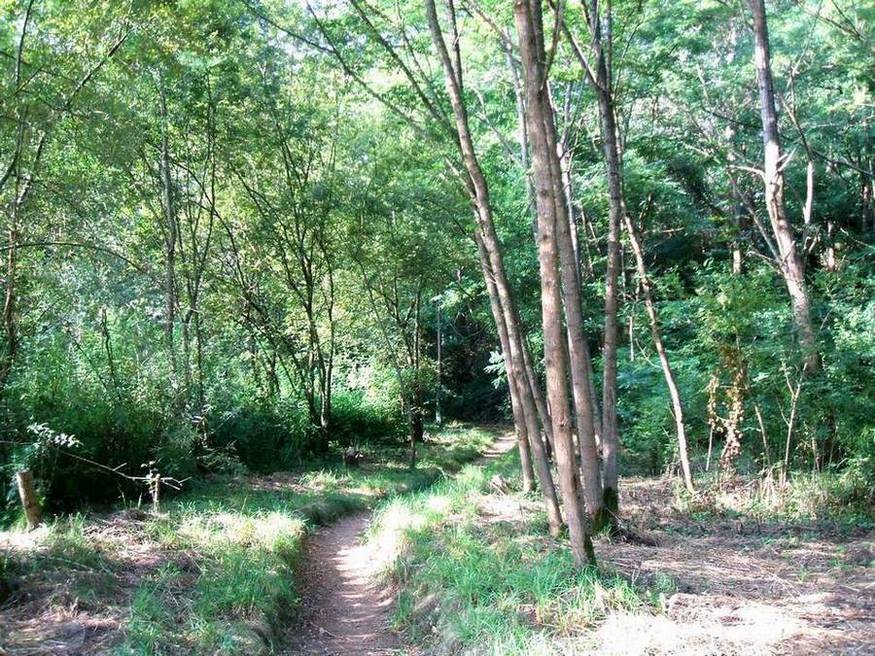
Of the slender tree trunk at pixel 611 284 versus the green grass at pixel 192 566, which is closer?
the green grass at pixel 192 566

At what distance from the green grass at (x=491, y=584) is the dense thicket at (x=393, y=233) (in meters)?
0.63

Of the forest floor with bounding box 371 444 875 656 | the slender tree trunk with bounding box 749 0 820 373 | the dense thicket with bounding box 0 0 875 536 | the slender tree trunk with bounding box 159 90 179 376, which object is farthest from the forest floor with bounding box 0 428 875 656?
the slender tree trunk with bounding box 749 0 820 373

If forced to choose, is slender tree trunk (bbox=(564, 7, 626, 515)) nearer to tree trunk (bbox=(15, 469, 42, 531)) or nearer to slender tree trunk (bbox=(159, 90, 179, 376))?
tree trunk (bbox=(15, 469, 42, 531))

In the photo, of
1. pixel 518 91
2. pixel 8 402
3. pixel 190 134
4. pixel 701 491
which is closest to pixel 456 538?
pixel 701 491

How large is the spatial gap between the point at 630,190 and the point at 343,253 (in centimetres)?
632

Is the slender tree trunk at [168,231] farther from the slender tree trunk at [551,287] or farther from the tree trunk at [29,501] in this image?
the slender tree trunk at [551,287]

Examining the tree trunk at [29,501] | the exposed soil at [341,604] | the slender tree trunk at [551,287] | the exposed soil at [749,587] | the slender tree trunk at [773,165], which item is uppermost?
the slender tree trunk at [773,165]

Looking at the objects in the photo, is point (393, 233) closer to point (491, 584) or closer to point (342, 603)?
point (342, 603)

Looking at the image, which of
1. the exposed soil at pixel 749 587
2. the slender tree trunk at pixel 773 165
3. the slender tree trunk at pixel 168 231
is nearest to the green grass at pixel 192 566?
the slender tree trunk at pixel 168 231

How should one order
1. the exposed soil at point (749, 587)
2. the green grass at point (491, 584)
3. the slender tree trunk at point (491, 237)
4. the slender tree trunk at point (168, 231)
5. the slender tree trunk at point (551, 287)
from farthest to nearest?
the slender tree trunk at point (168, 231) < the slender tree trunk at point (491, 237) < the slender tree trunk at point (551, 287) < the green grass at point (491, 584) < the exposed soil at point (749, 587)

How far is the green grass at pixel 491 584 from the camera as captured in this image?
4.32m

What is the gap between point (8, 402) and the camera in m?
7.57

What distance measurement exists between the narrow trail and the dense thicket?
1.95 metres

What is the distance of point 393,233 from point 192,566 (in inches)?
375
